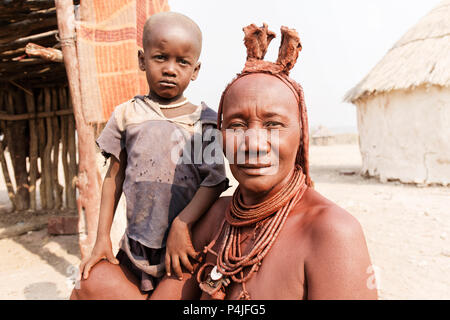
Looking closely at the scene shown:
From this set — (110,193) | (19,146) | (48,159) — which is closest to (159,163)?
(110,193)

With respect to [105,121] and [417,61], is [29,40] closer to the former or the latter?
[105,121]

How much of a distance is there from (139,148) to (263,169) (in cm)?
60

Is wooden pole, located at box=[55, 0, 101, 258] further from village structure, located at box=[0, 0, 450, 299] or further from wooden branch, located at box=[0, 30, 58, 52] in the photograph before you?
wooden branch, located at box=[0, 30, 58, 52]

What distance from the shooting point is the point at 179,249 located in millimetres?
1425

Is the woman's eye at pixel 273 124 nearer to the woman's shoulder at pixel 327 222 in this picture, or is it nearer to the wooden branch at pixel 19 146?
the woman's shoulder at pixel 327 222

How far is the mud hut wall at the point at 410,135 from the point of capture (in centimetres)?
898

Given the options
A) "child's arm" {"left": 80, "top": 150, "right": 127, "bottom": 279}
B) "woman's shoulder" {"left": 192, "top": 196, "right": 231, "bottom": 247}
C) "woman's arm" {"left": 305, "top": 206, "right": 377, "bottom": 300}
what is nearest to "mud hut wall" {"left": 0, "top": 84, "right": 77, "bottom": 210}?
"child's arm" {"left": 80, "top": 150, "right": 127, "bottom": 279}

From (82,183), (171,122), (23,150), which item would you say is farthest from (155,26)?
(23,150)

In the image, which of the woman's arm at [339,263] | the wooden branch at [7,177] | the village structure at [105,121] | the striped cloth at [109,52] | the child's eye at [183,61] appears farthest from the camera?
the wooden branch at [7,177]

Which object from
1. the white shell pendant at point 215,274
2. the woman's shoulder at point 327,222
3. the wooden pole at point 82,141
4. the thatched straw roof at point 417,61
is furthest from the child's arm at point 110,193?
the thatched straw roof at point 417,61

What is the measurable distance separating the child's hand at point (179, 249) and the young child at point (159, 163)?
3 centimetres

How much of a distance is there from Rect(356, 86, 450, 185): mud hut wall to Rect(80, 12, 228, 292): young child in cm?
899
